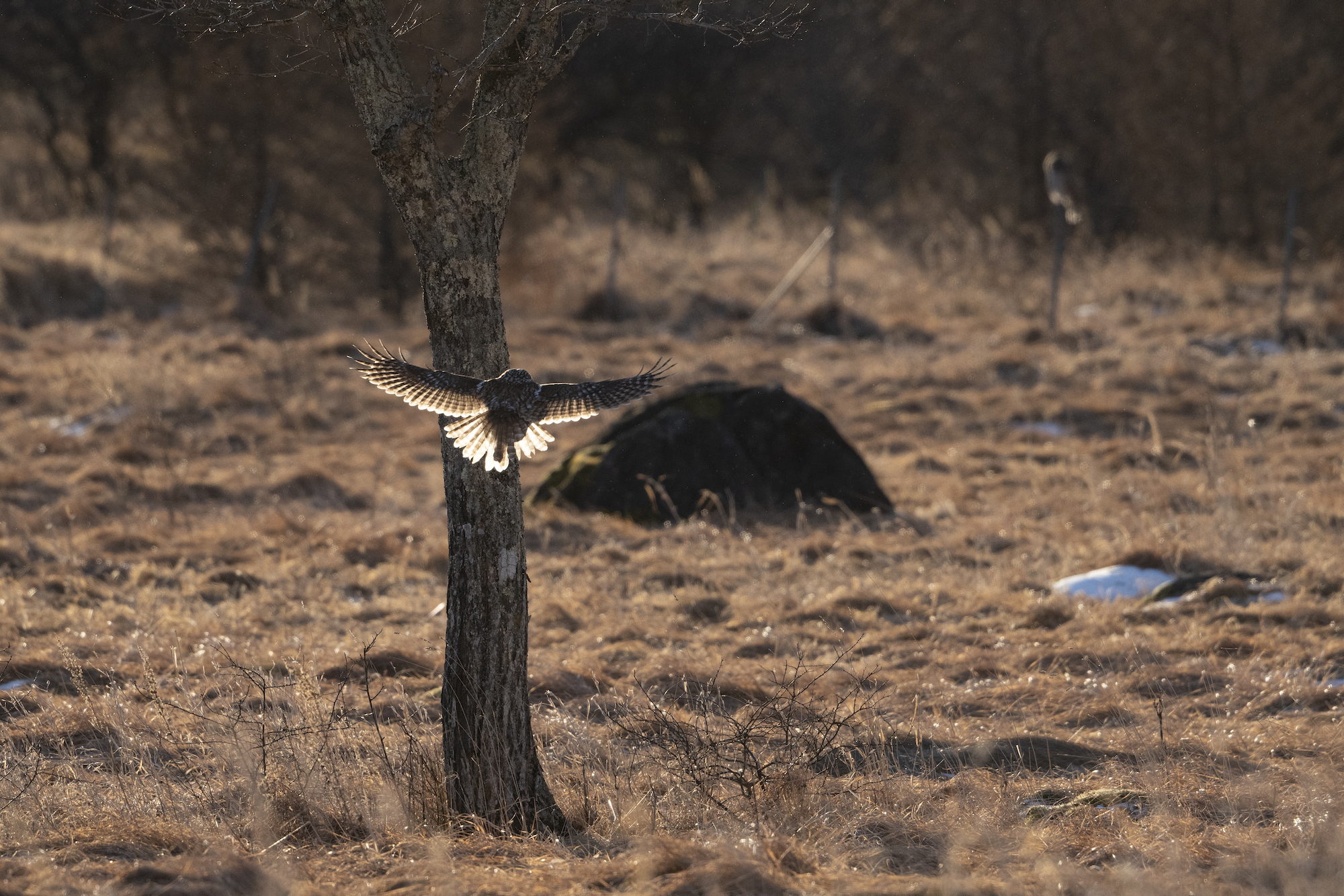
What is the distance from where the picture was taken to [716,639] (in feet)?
20.2

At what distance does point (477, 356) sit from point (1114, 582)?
4.44 meters

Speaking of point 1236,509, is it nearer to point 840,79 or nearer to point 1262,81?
point 1262,81

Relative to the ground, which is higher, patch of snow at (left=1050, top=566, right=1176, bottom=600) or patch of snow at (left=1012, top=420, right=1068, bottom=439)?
patch of snow at (left=1012, top=420, right=1068, bottom=439)

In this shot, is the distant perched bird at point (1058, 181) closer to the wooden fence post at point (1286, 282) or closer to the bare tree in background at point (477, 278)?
the wooden fence post at point (1286, 282)

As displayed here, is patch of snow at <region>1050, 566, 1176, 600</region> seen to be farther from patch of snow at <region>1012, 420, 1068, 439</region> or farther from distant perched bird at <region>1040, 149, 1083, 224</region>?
distant perched bird at <region>1040, 149, 1083, 224</region>

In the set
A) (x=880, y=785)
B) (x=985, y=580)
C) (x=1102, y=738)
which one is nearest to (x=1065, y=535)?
(x=985, y=580)

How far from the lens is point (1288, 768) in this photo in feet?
13.9

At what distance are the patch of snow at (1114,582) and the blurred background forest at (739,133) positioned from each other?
29.9 ft

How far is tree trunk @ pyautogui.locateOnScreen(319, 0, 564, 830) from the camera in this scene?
363cm

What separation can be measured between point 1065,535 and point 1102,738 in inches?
118

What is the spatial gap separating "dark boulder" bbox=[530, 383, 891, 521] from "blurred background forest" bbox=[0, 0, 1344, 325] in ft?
23.0

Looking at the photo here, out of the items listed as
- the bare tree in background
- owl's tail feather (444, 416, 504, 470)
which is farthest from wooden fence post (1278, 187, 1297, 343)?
owl's tail feather (444, 416, 504, 470)

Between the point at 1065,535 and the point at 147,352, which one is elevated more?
the point at 147,352

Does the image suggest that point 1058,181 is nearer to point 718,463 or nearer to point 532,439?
point 718,463
